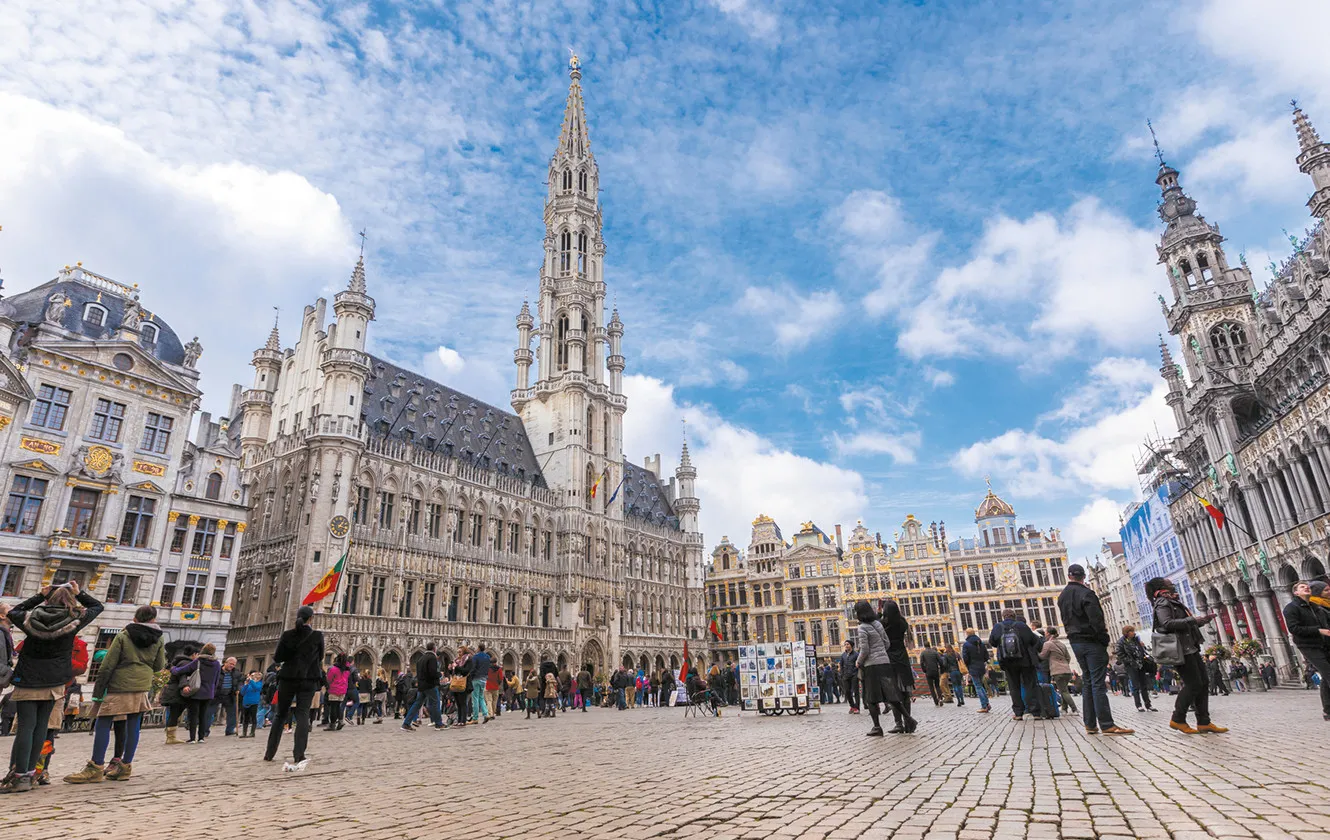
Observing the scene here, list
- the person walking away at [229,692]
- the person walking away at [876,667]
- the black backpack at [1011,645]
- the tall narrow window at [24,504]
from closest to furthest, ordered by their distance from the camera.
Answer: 1. the person walking away at [876,667]
2. the black backpack at [1011,645]
3. the person walking away at [229,692]
4. the tall narrow window at [24,504]

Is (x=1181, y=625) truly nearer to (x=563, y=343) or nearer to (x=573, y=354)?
(x=573, y=354)

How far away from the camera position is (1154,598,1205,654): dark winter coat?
26.2ft

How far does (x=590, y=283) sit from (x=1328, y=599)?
56.4m

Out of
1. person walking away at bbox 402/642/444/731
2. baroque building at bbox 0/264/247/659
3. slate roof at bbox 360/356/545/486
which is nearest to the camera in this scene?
person walking away at bbox 402/642/444/731

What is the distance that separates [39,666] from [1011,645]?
41.1 ft

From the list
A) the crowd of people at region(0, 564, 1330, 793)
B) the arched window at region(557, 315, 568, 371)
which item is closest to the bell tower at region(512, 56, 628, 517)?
the arched window at region(557, 315, 568, 371)

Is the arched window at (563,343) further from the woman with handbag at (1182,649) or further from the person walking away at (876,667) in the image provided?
the woman with handbag at (1182,649)

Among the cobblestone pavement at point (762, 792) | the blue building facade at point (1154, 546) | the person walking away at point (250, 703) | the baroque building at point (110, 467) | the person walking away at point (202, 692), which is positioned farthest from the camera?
the blue building facade at point (1154, 546)

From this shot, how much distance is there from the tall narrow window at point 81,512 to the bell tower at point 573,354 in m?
28.9

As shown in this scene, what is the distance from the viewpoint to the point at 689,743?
1071 cm

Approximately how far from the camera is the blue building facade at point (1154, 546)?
53062 mm

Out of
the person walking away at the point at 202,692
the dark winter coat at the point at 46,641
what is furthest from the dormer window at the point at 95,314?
the dark winter coat at the point at 46,641

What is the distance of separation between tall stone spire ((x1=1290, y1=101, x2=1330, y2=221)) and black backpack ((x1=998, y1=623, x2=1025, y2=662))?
2951cm

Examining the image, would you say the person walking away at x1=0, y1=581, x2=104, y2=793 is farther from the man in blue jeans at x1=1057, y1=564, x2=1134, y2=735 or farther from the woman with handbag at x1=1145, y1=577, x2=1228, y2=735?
the woman with handbag at x1=1145, y1=577, x2=1228, y2=735
